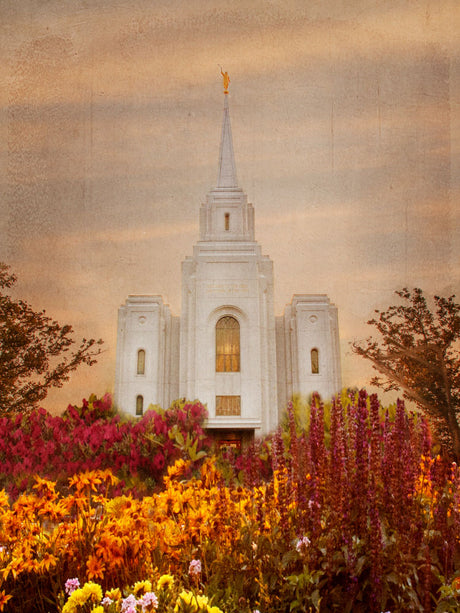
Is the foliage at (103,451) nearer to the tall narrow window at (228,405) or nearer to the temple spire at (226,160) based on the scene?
the tall narrow window at (228,405)

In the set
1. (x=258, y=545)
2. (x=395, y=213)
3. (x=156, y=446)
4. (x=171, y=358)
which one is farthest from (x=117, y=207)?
(x=171, y=358)

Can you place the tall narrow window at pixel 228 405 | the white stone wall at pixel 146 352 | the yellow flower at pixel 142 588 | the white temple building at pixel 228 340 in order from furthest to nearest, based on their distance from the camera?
the white stone wall at pixel 146 352 < the white temple building at pixel 228 340 < the tall narrow window at pixel 228 405 < the yellow flower at pixel 142 588

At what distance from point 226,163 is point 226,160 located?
143 mm

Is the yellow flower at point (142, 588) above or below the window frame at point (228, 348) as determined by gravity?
below

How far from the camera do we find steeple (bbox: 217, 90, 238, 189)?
22406 mm

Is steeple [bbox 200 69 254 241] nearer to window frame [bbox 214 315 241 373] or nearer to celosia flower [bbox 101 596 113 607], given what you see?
window frame [bbox 214 315 241 373]

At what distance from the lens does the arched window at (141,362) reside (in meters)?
20.3

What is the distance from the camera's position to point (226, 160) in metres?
22.7

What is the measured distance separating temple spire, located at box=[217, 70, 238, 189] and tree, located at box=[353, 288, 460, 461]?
12.0 metres

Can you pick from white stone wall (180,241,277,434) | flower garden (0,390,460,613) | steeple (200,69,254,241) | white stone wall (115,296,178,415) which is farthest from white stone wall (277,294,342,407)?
flower garden (0,390,460,613)

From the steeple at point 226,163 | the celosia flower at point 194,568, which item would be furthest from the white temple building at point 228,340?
the celosia flower at point 194,568

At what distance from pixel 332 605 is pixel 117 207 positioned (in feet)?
30.3

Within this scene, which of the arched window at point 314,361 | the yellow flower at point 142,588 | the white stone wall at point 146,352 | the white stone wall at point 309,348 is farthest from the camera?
the arched window at point 314,361

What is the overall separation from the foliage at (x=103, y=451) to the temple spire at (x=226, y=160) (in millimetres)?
16890
